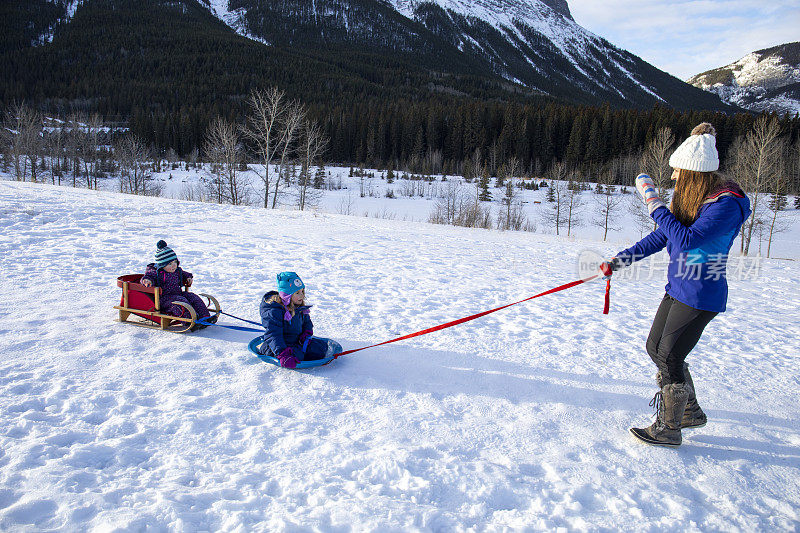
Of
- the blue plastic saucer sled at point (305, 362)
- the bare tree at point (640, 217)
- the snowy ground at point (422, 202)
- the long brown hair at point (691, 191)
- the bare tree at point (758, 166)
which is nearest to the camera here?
the long brown hair at point (691, 191)

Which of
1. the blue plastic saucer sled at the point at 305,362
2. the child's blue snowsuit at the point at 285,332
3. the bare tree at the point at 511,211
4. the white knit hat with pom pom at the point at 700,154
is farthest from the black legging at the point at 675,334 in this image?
the bare tree at the point at 511,211

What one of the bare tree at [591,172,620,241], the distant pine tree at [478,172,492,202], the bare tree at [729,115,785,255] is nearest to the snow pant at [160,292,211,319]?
the bare tree at [729,115,785,255]

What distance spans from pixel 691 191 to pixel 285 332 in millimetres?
4063

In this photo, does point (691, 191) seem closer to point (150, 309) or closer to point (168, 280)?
point (168, 280)

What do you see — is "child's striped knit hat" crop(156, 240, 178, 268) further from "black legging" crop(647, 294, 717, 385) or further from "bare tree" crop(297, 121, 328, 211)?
"bare tree" crop(297, 121, 328, 211)

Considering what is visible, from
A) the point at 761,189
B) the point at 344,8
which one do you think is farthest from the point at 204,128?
the point at 344,8

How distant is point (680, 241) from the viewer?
10.4ft

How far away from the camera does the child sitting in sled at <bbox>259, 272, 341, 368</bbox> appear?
14.8ft

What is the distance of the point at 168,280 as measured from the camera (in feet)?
18.1

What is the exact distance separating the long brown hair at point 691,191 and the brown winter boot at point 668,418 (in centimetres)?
136

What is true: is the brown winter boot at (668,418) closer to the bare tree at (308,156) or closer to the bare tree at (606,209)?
the bare tree at (308,156)

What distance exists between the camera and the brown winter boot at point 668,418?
3.40 m

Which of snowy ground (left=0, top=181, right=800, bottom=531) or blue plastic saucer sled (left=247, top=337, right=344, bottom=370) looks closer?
snowy ground (left=0, top=181, right=800, bottom=531)

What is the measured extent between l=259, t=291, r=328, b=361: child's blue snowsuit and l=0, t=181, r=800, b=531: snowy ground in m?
0.22
